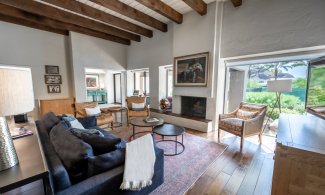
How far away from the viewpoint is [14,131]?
62.7 inches

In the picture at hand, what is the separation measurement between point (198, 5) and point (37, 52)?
480 cm

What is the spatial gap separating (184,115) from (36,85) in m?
4.59

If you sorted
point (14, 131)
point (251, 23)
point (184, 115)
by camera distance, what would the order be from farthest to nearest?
point (184, 115)
point (251, 23)
point (14, 131)

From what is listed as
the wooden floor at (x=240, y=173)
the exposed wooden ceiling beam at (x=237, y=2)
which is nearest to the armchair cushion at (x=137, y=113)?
the wooden floor at (x=240, y=173)

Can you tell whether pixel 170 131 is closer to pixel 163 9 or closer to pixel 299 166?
pixel 299 166

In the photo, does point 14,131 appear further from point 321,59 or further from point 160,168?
point 321,59

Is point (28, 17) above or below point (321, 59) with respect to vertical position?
above

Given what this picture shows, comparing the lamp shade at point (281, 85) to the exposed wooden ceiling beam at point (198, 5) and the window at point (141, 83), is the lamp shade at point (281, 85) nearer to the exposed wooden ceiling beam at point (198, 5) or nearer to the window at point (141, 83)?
the exposed wooden ceiling beam at point (198, 5)

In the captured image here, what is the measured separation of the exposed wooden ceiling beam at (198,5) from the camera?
3010mm

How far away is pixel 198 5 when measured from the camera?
10.3 feet

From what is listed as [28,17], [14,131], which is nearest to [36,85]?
[28,17]

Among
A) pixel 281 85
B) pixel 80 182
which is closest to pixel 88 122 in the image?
pixel 80 182

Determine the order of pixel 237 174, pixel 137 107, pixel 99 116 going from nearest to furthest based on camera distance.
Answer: pixel 237 174 < pixel 99 116 < pixel 137 107

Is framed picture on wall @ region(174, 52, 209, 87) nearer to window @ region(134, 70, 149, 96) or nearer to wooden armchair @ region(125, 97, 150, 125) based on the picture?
wooden armchair @ region(125, 97, 150, 125)
